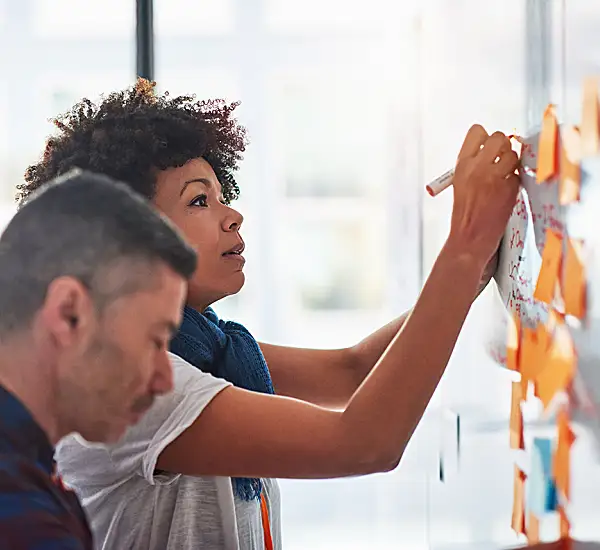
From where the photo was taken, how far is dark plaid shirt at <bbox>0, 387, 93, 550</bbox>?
0.70 meters

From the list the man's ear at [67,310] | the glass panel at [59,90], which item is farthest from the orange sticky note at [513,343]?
the glass panel at [59,90]

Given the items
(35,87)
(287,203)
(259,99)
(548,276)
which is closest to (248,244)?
(287,203)

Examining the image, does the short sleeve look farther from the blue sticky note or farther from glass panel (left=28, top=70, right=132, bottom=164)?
glass panel (left=28, top=70, right=132, bottom=164)

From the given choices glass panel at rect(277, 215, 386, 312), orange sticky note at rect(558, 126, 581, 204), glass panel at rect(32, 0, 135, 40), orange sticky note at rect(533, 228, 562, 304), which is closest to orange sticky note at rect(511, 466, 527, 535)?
orange sticky note at rect(533, 228, 562, 304)

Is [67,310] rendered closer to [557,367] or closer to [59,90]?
[557,367]

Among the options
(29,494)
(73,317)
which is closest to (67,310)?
(73,317)

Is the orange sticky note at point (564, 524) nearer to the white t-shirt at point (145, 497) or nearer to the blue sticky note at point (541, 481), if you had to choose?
the blue sticky note at point (541, 481)

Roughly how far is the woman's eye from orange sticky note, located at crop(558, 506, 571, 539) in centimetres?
64

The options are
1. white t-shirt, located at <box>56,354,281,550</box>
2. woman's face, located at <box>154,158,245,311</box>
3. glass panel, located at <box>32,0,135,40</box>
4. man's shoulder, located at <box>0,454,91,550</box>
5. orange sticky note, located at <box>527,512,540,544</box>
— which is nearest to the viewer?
man's shoulder, located at <box>0,454,91,550</box>

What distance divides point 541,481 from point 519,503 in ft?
0.33

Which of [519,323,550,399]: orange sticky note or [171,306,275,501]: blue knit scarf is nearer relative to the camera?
[519,323,550,399]: orange sticky note

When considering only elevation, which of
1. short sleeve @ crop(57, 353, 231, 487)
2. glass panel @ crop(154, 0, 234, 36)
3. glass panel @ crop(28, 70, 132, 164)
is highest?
glass panel @ crop(154, 0, 234, 36)

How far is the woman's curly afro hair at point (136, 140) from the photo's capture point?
1.28 metres

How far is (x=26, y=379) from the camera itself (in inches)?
30.5
